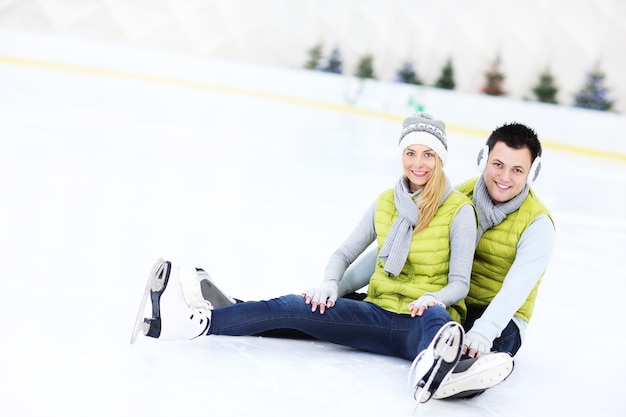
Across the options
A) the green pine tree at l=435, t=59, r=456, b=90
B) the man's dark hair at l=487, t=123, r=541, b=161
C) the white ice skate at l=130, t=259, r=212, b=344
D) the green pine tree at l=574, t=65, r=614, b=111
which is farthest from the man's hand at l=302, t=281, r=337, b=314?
the green pine tree at l=435, t=59, r=456, b=90

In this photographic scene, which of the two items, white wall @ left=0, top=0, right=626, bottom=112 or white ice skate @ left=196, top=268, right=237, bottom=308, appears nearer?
white ice skate @ left=196, top=268, right=237, bottom=308

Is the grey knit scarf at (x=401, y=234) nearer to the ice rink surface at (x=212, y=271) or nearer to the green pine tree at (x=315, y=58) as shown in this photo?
the ice rink surface at (x=212, y=271)

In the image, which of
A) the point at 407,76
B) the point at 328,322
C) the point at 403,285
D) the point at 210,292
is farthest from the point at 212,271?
the point at 407,76

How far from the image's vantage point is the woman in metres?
2.81

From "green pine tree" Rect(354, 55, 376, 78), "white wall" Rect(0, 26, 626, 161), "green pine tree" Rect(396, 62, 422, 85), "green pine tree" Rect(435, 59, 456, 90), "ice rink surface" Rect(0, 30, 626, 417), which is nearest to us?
"ice rink surface" Rect(0, 30, 626, 417)

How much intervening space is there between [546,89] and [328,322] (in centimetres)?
1990

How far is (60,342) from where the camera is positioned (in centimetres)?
267

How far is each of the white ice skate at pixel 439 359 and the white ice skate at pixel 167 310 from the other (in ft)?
2.57

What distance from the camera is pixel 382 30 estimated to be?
23906mm

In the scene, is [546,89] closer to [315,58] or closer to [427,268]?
[315,58]

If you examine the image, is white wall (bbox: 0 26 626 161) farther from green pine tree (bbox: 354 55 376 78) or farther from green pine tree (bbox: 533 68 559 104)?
green pine tree (bbox: 533 68 559 104)

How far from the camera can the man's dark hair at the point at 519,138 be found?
9.77 feet

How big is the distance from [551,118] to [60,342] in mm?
13797

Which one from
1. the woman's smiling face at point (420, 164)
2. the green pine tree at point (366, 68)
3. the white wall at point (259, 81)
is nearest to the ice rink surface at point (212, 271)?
the woman's smiling face at point (420, 164)
